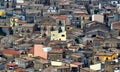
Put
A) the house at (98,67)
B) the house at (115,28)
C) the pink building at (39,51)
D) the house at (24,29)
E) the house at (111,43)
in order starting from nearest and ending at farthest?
1. the house at (98,67)
2. the pink building at (39,51)
3. the house at (111,43)
4. the house at (115,28)
5. the house at (24,29)

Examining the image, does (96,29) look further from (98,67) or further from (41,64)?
(41,64)

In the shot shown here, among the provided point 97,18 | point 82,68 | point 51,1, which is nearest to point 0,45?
point 82,68

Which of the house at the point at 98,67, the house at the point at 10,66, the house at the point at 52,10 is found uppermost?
the house at the point at 52,10

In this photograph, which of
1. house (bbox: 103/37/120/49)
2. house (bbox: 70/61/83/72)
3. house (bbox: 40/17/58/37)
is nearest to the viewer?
house (bbox: 70/61/83/72)

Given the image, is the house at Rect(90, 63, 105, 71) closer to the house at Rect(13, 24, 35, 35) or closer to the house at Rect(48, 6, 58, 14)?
the house at Rect(13, 24, 35, 35)

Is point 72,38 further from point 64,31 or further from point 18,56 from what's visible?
point 18,56

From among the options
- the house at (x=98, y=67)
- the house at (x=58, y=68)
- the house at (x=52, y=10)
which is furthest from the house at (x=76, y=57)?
the house at (x=52, y=10)

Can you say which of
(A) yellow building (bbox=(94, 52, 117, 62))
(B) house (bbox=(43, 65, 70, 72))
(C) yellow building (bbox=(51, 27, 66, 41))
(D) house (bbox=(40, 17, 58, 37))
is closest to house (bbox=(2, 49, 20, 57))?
(B) house (bbox=(43, 65, 70, 72))

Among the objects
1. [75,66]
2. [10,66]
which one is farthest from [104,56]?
[10,66]

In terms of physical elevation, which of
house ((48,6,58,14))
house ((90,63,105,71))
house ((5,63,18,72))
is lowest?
house ((5,63,18,72))

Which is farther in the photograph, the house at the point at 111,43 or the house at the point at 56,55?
the house at the point at 111,43

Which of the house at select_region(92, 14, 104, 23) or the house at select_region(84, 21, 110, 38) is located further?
the house at select_region(92, 14, 104, 23)

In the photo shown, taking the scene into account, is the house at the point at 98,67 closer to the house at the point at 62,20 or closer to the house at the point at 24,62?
the house at the point at 24,62
